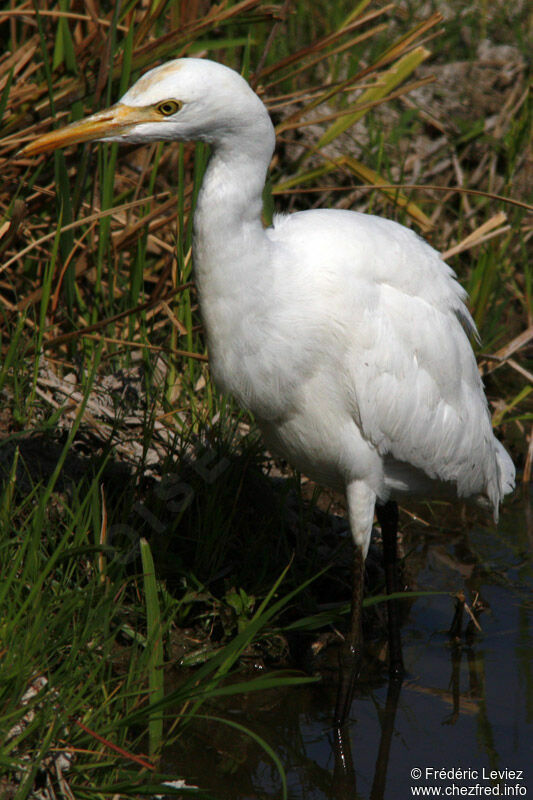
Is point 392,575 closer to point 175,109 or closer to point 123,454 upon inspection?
point 123,454

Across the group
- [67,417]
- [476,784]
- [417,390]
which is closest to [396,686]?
[476,784]

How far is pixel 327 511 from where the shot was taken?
389cm

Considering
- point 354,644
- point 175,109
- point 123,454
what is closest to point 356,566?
point 354,644

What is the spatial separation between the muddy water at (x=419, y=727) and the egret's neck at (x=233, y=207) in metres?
1.37

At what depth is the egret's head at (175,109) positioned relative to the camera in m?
2.57

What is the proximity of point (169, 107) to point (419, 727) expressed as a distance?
2043mm

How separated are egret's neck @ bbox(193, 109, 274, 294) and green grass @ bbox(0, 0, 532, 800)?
1.82 feet

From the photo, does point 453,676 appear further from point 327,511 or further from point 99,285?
point 99,285

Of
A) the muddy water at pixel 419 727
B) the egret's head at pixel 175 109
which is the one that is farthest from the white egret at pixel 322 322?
the muddy water at pixel 419 727

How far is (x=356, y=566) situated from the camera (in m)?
3.26

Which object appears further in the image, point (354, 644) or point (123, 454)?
point (123, 454)

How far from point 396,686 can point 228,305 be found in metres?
1.47

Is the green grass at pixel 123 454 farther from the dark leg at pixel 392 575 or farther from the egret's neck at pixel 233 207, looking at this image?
the egret's neck at pixel 233 207

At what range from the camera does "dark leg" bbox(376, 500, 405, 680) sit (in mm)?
3416
